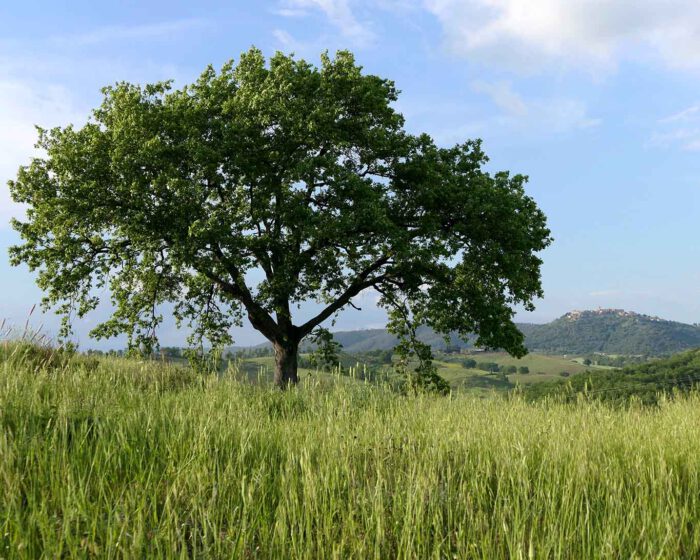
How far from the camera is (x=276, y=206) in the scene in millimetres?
23875

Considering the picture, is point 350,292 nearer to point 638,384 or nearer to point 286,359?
point 286,359

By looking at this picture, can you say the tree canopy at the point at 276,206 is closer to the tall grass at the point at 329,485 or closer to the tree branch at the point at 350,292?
the tree branch at the point at 350,292

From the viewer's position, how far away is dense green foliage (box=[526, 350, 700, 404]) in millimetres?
13633

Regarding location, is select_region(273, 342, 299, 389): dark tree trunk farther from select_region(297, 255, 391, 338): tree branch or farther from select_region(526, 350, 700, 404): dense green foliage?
select_region(526, 350, 700, 404): dense green foliage

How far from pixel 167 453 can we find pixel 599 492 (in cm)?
457

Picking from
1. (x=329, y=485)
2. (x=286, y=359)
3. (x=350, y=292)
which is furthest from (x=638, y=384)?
(x=329, y=485)

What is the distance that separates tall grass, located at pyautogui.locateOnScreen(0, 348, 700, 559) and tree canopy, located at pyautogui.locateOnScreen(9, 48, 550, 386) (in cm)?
1421

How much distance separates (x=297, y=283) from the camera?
2400cm

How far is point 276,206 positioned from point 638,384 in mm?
51361

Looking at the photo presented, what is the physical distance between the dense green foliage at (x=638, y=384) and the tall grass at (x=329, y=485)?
11.7 feet

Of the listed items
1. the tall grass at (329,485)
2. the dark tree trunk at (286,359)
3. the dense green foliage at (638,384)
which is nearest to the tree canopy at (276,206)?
the dark tree trunk at (286,359)

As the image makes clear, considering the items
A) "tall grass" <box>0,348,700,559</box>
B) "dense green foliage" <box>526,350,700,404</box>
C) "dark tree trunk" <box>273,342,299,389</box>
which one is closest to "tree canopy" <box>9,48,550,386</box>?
"dark tree trunk" <box>273,342,299,389</box>

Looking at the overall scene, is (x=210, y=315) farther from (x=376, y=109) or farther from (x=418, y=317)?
(x=376, y=109)

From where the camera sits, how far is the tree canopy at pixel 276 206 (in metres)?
23.6
